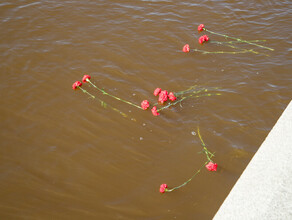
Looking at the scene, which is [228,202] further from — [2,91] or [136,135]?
[2,91]

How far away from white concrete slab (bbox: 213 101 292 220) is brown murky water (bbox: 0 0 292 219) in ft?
1.55

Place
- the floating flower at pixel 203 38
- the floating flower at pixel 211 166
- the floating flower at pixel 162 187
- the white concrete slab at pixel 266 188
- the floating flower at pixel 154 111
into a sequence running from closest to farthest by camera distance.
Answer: the white concrete slab at pixel 266 188 < the floating flower at pixel 162 187 < the floating flower at pixel 211 166 < the floating flower at pixel 154 111 < the floating flower at pixel 203 38

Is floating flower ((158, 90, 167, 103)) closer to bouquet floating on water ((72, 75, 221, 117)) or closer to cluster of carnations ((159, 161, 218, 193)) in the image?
bouquet floating on water ((72, 75, 221, 117))

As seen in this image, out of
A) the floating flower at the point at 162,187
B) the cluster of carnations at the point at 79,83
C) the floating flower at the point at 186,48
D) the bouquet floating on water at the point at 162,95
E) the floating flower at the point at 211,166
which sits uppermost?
the floating flower at the point at 186,48

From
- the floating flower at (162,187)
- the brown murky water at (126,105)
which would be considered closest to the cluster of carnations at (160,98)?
the brown murky water at (126,105)

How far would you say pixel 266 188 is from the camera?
2.40 metres

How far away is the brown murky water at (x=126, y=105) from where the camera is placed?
A: 2930 mm

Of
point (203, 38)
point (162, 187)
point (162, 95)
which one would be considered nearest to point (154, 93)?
point (162, 95)

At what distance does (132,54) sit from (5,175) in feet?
8.40

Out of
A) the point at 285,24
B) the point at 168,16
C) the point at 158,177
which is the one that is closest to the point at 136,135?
the point at 158,177

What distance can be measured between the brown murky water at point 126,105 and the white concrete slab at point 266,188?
1.55 ft

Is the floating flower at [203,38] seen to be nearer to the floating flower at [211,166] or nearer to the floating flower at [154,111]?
the floating flower at [154,111]

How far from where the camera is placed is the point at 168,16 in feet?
17.6

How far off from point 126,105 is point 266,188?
206cm
